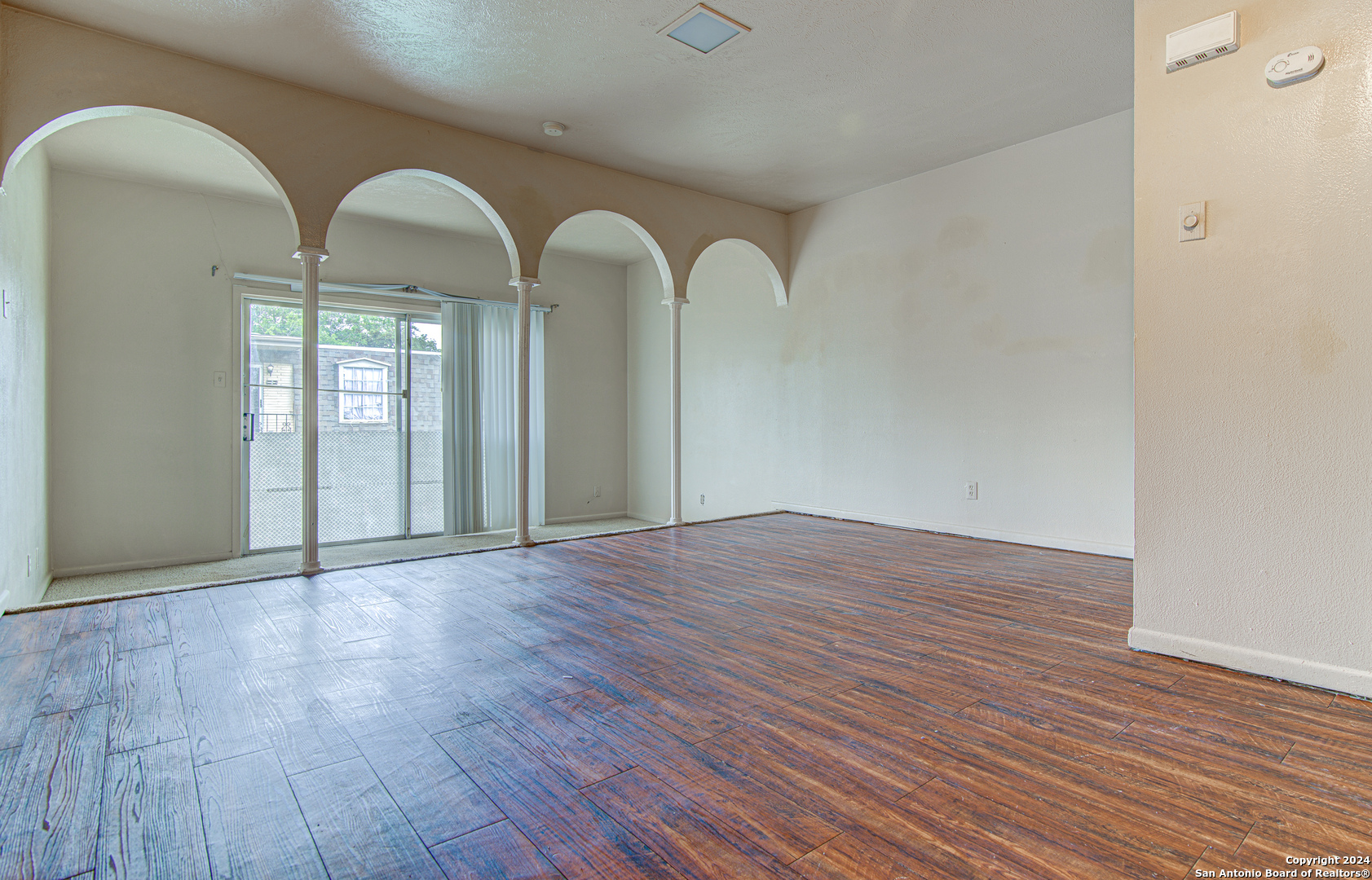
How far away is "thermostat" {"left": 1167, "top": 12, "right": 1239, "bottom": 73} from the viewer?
2.24m

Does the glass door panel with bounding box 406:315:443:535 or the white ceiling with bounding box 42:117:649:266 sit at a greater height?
the white ceiling with bounding box 42:117:649:266

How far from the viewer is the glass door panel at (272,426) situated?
6027 mm

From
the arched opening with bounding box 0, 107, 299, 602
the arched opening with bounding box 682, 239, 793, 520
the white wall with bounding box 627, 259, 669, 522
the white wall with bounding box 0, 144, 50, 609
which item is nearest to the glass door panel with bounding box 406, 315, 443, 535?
the arched opening with bounding box 0, 107, 299, 602

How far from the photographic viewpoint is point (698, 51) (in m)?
3.48

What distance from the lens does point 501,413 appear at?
24.5 feet

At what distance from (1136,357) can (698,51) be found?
101 inches

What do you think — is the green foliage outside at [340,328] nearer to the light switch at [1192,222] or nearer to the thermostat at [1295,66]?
the light switch at [1192,222]

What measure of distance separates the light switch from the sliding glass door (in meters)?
6.43

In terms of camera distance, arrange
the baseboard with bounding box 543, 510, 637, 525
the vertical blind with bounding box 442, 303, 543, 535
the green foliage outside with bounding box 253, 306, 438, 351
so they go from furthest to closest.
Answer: the baseboard with bounding box 543, 510, 637, 525 → the vertical blind with bounding box 442, 303, 543, 535 → the green foliage outside with bounding box 253, 306, 438, 351

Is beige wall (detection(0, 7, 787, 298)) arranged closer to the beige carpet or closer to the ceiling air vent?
the ceiling air vent

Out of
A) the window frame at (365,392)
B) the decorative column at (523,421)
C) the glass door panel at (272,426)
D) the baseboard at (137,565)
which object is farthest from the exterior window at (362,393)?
the decorative column at (523,421)

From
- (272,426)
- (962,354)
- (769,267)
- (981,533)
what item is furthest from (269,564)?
(962,354)

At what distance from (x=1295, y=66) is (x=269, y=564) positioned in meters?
6.95

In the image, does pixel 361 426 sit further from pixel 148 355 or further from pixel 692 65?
pixel 692 65
